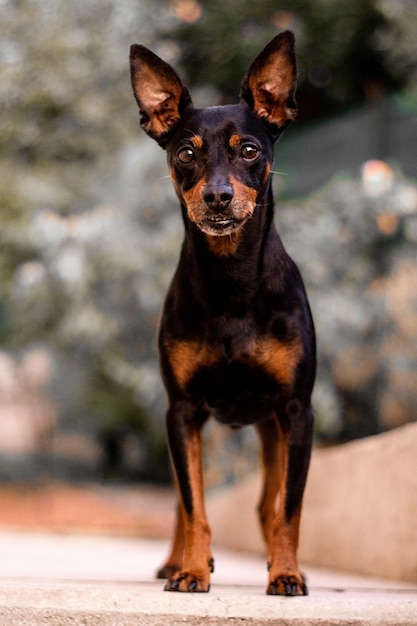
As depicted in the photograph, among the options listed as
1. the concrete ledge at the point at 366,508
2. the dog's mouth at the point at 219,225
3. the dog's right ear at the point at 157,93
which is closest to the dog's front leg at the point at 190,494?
the dog's mouth at the point at 219,225

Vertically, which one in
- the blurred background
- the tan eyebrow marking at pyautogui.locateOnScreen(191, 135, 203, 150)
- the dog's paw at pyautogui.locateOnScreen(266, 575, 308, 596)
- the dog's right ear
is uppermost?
the blurred background

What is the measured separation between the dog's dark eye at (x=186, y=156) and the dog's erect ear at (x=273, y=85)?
0.32 meters

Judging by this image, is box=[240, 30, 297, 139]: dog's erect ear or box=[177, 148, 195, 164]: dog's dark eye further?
box=[240, 30, 297, 139]: dog's erect ear

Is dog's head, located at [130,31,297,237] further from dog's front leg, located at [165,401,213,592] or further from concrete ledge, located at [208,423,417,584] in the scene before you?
concrete ledge, located at [208,423,417,584]

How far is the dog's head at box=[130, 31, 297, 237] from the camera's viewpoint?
113 inches

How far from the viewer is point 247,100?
125 inches

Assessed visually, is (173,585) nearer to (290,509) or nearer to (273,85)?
(290,509)

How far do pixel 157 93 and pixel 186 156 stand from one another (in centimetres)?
39

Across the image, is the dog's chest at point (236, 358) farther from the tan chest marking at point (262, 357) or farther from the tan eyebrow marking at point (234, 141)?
the tan eyebrow marking at point (234, 141)

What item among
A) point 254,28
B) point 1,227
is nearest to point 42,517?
point 1,227

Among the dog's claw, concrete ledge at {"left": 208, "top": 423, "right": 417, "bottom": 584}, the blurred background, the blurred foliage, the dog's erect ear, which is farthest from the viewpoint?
the blurred foliage

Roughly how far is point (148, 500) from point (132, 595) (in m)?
10.7

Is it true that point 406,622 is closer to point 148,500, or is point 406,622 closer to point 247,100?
point 247,100

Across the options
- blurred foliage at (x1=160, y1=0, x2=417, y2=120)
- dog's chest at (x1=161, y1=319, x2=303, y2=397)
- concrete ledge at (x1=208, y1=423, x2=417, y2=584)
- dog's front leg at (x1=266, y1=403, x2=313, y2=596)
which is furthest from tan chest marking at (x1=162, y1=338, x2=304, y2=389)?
blurred foliage at (x1=160, y1=0, x2=417, y2=120)
